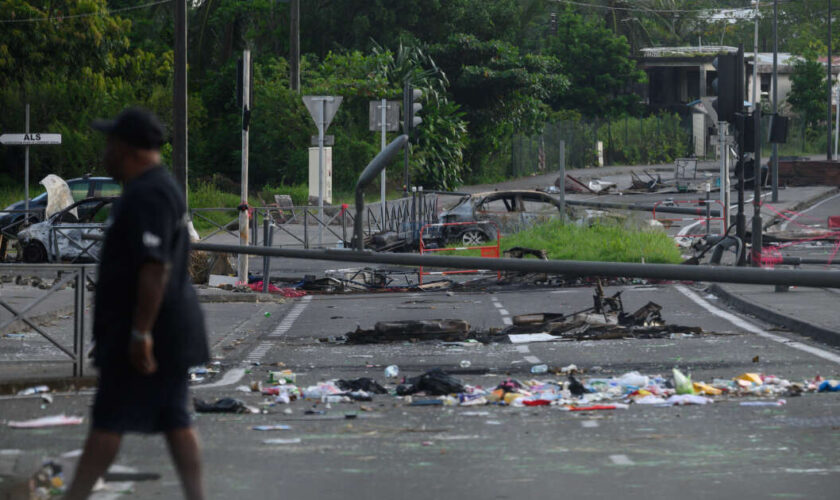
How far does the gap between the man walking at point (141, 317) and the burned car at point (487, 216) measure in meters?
19.8

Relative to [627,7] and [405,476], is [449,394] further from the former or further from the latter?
[627,7]

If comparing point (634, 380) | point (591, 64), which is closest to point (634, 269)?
point (634, 380)

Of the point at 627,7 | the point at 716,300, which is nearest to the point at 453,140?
the point at 716,300

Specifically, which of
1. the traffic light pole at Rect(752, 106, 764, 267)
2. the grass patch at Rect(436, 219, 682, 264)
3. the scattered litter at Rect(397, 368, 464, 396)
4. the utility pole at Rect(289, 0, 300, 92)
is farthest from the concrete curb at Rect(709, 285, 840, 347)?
the utility pole at Rect(289, 0, 300, 92)

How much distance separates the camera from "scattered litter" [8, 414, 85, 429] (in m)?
7.96

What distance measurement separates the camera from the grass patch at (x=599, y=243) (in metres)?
21.6

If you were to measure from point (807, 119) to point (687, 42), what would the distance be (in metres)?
17.2

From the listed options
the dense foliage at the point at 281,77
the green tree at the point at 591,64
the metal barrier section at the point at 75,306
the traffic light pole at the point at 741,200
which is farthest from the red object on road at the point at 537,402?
the green tree at the point at 591,64

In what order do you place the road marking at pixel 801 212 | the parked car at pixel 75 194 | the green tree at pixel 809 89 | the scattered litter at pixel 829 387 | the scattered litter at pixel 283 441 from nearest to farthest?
the scattered litter at pixel 283 441 → the scattered litter at pixel 829 387 → the parked car at pixel 75 194 → the road marking at pixel 801 212 → the green tree at pixel 809 89

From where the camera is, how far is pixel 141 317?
16.1 feet

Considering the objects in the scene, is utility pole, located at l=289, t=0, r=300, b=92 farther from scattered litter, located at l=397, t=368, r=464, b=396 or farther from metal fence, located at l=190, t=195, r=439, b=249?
scattered litter, located at l=397, t=368, r=464, b=396

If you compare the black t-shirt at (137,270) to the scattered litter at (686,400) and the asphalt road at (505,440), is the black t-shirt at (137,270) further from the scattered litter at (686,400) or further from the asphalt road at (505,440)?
the scattered litter at (686,400)

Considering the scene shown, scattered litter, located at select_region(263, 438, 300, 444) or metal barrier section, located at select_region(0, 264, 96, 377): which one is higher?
metal barrier section, located at select_region(0, 264, 96, 377)

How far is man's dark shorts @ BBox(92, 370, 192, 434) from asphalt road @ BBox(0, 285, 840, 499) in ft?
3.66
